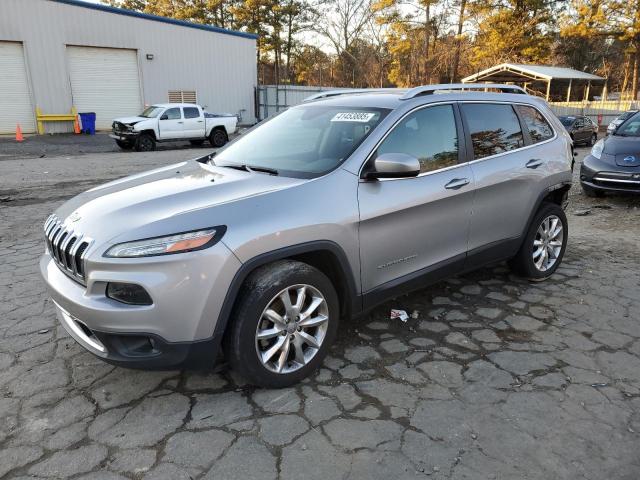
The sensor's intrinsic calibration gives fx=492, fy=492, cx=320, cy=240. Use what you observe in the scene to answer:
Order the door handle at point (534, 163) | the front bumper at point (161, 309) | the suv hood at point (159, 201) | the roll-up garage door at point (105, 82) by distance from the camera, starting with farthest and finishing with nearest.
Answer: the roll-up garage door at point (105, 82) → the door handle at point (534, 163) → the suv hood at point (159, 201) → the front bumper at point (161, 309)

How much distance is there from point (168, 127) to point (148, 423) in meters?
16.5

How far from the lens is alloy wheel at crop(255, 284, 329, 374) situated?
280 cm

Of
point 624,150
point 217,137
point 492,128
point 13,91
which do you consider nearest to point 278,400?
point 492,128

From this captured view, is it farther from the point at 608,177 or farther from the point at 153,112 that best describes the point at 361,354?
the point at 153,112

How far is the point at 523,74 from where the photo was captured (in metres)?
30.3

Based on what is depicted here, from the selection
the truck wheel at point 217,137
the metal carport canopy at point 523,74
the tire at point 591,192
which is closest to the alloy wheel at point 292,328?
the tire at point 591,192

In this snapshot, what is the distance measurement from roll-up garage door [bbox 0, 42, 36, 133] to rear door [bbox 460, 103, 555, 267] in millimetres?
23585

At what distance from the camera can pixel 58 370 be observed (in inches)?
124

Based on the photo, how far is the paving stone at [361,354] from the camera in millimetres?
3303

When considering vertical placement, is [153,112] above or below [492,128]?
below

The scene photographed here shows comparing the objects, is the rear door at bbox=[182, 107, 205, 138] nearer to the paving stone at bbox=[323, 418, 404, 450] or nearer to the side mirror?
the side mirror

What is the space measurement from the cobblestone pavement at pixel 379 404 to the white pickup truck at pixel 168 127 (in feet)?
45.8

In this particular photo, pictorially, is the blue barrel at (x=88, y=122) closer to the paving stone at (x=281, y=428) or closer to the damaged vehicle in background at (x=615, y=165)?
the damaged vehicle in background at (x=615, y=165)

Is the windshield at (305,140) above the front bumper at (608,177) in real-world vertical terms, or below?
above
